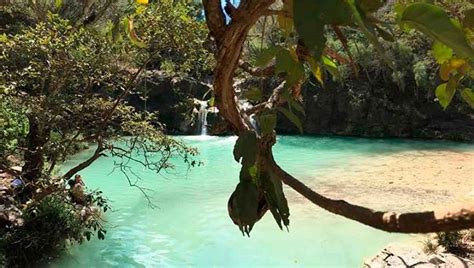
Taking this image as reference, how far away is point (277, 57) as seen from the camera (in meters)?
0.53

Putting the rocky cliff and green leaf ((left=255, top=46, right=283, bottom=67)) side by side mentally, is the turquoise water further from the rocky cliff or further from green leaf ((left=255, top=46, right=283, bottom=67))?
the rocky cliff

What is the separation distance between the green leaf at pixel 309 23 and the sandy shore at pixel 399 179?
595cm

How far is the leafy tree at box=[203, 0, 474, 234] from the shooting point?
31 cm

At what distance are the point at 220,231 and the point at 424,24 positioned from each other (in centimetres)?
547

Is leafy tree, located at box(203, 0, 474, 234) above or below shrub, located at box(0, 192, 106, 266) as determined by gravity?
above

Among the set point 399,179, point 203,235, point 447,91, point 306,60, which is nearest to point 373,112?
point 399,179

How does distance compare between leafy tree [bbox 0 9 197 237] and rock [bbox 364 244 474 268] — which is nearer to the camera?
rock [bbox 364 244 474 268]

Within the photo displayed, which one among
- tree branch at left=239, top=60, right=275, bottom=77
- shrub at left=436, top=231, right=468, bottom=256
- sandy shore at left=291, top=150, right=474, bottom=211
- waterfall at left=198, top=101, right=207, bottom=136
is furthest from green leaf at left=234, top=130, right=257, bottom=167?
waterfall at left=198, top=101, right=207, bottom=136

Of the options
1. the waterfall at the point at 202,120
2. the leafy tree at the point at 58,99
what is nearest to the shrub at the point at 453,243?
the leafy tree at the point at 58,99

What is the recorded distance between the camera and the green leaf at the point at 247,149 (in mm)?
523

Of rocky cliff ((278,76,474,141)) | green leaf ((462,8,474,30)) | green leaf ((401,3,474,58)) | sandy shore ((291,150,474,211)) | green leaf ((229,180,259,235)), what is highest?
rocky cliff ((278,76,474,141))

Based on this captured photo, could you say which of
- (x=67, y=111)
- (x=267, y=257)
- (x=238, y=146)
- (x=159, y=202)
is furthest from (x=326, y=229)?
(x=238, y=146)

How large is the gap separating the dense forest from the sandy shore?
178cm

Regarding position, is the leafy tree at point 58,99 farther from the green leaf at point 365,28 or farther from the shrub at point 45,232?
the green leaf at point 365,28
